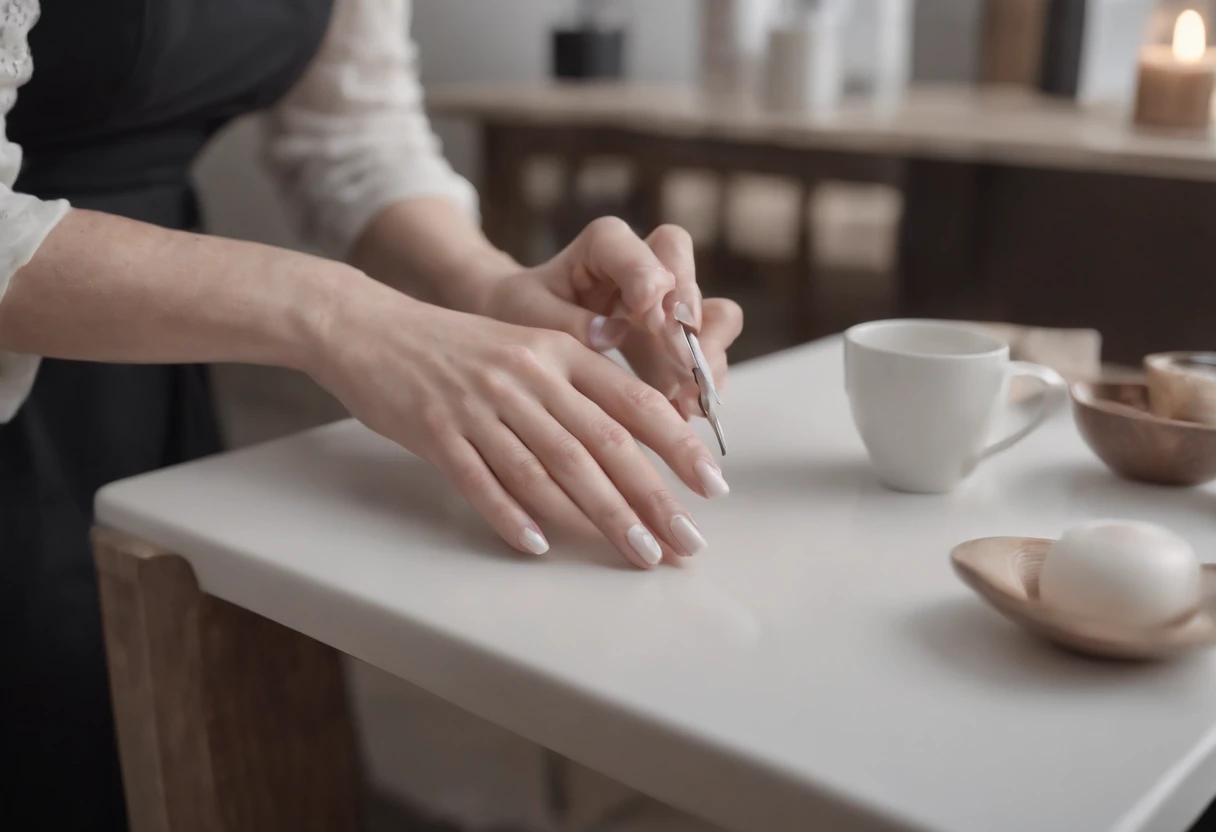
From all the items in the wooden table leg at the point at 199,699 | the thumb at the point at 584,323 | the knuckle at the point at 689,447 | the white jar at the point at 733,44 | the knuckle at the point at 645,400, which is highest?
the white jar at the point at 733,44

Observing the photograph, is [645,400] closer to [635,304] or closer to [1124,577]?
[635,304]

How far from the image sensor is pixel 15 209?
2.03 feet

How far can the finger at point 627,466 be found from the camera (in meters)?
0.53

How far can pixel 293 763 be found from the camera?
0.71 meters

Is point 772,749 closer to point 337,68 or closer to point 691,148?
point 337,68

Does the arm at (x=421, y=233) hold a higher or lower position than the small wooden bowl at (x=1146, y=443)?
higher

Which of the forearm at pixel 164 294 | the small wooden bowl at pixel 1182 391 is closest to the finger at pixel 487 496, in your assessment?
the forearm at pixel 164 294

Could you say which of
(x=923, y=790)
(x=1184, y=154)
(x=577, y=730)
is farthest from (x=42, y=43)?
(x=1184, y=154)

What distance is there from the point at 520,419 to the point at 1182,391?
0.36 meters

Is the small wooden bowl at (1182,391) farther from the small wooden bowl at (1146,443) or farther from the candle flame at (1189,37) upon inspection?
the candle flame at (1189,37)

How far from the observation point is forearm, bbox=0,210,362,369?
0.62 meters

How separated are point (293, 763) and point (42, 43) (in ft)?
1.64

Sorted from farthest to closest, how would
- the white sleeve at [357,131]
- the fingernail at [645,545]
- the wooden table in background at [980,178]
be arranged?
the wooden table in background at [980,178], the white sleeve at [357,131], the fingernail at [645,545]

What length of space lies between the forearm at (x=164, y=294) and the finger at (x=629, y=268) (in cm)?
13
